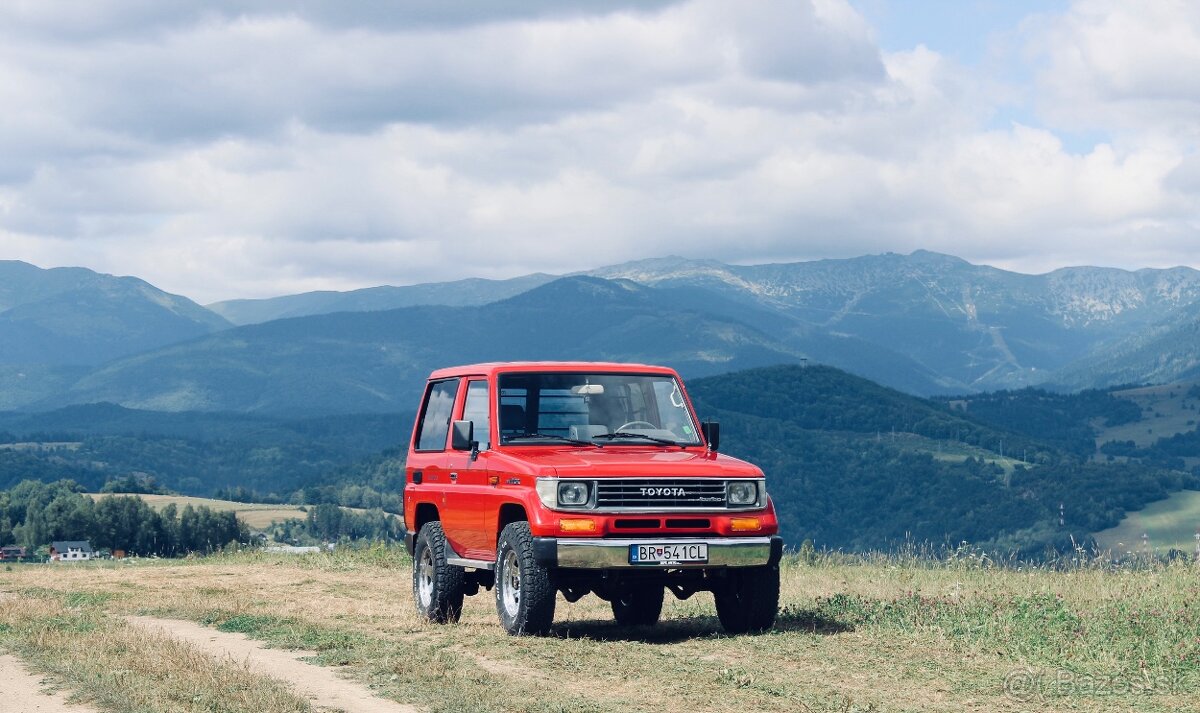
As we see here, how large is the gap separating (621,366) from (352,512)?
169601mm

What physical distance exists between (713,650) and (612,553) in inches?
46.1

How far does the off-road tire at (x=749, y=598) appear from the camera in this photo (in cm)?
1231

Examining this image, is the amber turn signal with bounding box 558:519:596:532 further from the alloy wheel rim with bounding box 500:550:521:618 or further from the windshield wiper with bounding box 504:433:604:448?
the windshield wiper with bounding box 504:433:604:448

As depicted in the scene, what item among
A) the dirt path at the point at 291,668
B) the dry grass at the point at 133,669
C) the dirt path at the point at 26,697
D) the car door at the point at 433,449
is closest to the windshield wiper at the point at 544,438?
the car door at the point at 433,449

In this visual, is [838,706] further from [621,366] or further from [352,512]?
[352,512]

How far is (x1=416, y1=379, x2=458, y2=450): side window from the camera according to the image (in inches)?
565

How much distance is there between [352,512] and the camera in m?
179

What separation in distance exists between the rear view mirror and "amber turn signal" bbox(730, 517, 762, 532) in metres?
2.65

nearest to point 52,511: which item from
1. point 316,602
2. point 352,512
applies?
point 352,512

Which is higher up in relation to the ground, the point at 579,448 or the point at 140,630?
the point at 579,448

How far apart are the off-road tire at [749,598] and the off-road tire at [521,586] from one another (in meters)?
1.68

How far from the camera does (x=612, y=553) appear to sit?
1171 cm

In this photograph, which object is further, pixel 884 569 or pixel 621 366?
pixel 884 569

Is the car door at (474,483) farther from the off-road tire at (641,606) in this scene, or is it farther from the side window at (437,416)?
the off-road tire at (641,606)
